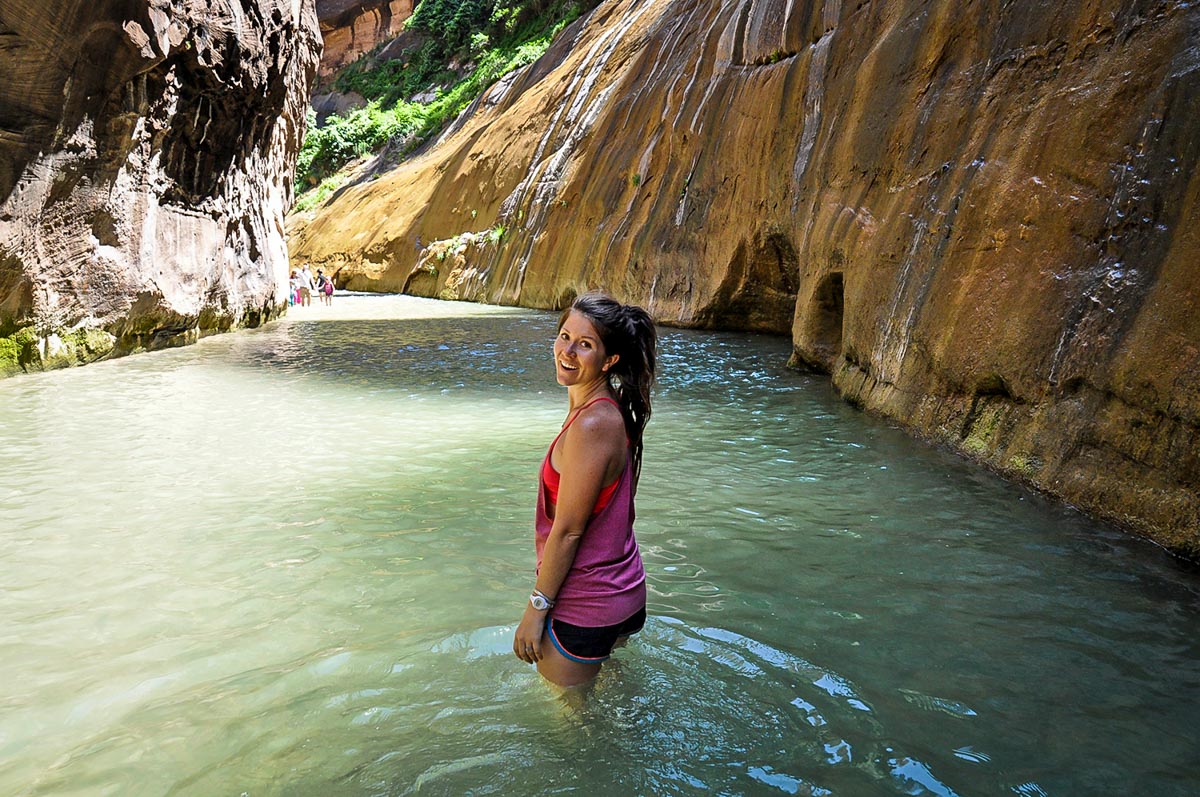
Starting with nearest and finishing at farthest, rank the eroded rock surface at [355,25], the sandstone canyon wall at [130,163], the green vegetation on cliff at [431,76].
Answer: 1. the sandstone canyon wall at [130,163]
2. the green vegetation on cliff at [431,76]
3. the eroded rock surface at [355,25]

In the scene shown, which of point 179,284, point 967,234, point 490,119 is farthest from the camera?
point 490,119

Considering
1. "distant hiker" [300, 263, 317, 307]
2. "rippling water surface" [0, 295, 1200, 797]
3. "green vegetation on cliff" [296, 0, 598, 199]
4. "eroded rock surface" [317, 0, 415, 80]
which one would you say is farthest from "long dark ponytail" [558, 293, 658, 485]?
"eroded rock surface" [317, 0, 415, 80]

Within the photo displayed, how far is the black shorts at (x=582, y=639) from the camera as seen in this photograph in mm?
2520

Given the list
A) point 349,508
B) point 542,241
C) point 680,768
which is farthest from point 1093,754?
point 542,241

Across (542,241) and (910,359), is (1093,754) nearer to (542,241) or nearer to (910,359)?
(910,359)

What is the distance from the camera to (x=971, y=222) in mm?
6824

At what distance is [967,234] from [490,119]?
87.4ft

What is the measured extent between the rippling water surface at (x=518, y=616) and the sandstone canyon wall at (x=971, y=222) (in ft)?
1.73

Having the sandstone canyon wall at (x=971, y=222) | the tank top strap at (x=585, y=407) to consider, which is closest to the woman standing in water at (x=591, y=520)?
the tank top strap at (x=585, y=407)

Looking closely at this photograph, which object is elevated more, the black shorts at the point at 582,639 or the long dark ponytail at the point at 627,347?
the long dark ponytail at the point at 627,347

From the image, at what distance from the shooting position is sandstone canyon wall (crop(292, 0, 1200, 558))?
4.81 m

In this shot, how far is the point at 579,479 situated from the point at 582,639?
0.47 metres

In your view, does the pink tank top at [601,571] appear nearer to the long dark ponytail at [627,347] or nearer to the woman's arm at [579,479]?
the woman's arm at [579,479]

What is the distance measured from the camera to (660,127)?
19.8 m
